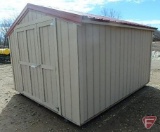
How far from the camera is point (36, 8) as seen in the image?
3953 millimetres

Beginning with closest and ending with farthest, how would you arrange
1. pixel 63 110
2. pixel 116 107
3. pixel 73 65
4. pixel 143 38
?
pixel 73 65 < pixel 63 110 < pixel 116 107 < pixel 143 38

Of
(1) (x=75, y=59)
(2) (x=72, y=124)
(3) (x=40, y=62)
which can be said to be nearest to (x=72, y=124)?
(2) (x=72, y=124)

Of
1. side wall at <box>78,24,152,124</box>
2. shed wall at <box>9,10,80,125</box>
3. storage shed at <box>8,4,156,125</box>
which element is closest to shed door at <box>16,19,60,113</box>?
storage shed at <box>8,4,156,125</box>

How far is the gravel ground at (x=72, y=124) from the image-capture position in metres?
3.49

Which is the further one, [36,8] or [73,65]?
[36,8]

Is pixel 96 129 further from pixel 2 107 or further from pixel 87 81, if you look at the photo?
pixel 2 107

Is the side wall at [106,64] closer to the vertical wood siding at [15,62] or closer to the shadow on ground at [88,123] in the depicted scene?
the shadow on ground at [88,123]

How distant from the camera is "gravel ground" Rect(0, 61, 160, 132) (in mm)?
3490

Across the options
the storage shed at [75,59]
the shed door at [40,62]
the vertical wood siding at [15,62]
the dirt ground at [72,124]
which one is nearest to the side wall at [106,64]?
the storage shed at [75,59]

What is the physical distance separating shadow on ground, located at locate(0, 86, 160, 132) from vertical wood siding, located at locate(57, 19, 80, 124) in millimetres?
423

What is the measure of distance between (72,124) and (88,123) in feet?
1.18

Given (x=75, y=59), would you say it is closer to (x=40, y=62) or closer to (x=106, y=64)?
(x=106, y=64)

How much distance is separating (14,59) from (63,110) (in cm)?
280

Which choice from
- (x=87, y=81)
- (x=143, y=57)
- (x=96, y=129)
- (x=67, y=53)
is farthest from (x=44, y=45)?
(x=143, y=57)
